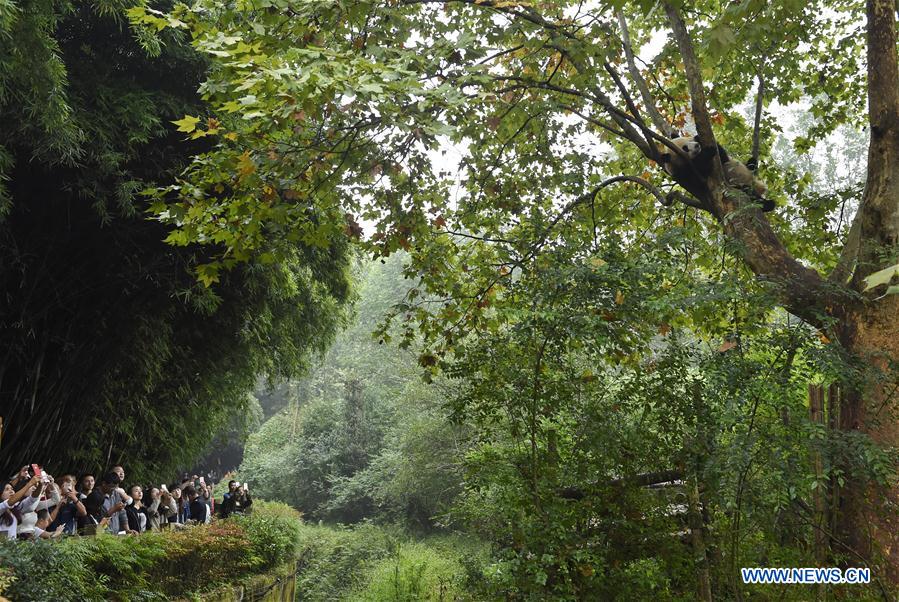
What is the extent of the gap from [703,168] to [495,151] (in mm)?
2355

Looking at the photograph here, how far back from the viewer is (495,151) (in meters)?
7.45

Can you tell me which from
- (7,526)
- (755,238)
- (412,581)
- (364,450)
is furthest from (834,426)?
(364,450)

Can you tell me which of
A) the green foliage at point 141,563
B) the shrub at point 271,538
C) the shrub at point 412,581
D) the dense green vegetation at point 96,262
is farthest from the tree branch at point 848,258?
the shrub at point 271,538

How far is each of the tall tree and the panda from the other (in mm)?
90

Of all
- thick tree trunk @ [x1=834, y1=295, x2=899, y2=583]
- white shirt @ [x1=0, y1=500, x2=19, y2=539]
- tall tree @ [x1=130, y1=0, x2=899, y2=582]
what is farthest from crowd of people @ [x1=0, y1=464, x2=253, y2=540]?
thick tree trunk @ [x1=834, y1=295, x2=899, y2=583]

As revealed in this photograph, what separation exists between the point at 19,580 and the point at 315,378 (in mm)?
31976

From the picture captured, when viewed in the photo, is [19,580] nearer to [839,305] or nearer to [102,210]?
[102,210]

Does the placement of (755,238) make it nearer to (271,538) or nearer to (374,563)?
(271,538)

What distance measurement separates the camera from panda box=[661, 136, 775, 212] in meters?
5.66

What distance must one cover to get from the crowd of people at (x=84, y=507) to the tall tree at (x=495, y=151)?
3.39 meters

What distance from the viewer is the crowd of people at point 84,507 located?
6805 millimetres

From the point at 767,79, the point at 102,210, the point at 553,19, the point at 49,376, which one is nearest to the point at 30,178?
the point at 102,210

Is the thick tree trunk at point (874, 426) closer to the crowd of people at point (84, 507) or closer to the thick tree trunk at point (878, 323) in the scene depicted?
the thick tree trunk at point (878, 323)

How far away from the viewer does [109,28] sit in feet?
25.1
